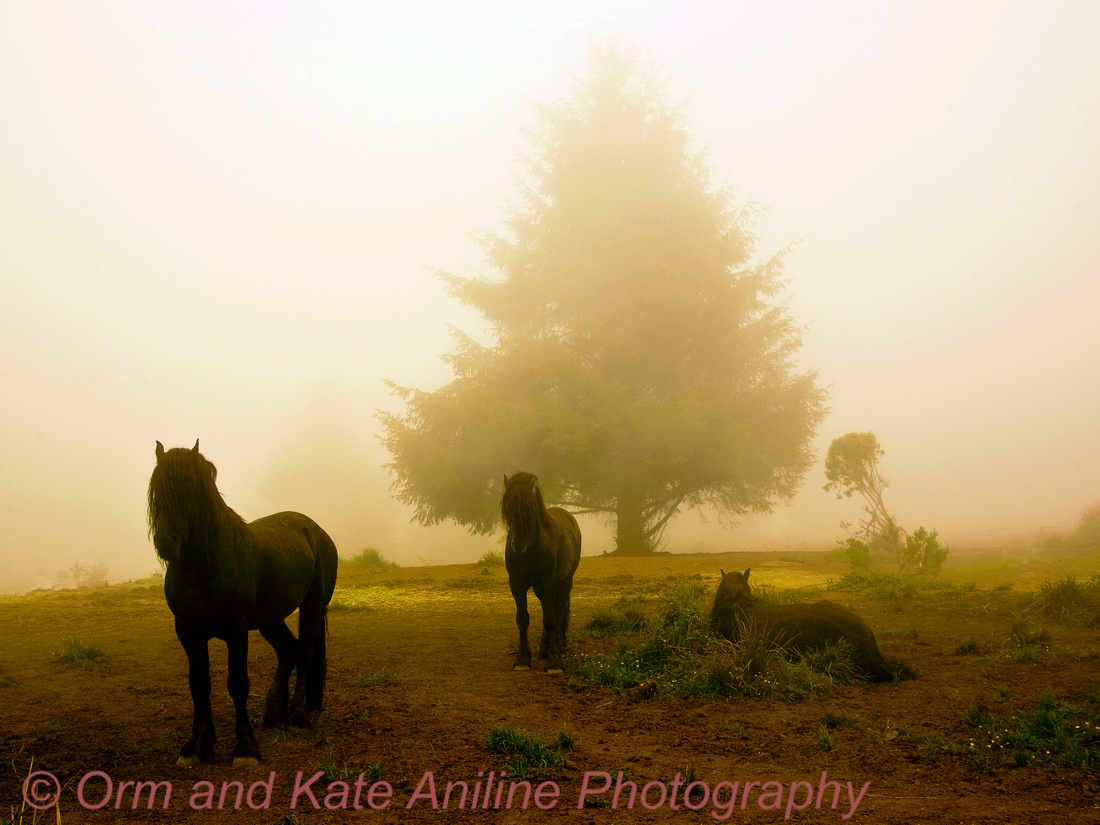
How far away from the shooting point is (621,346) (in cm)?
2272

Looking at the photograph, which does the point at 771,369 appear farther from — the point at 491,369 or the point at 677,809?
the point at 677,809

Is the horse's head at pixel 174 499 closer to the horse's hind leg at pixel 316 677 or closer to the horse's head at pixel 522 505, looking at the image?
the horse's hind leg at pixel 316 677

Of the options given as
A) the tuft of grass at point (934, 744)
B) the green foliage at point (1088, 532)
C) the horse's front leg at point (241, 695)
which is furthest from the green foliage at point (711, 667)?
the green foliage at point (1088, 532)

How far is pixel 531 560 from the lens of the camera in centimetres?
718

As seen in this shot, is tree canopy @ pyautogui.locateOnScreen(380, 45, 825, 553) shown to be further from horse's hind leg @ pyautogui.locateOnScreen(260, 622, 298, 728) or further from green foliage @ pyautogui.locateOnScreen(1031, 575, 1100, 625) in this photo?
horse's hind leg @ pyautogui.locateOnScreen(260, 622, 298, 728)

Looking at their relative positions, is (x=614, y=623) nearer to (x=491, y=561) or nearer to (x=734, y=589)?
(x=734, y=589)

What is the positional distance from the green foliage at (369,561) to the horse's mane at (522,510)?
1486 cm

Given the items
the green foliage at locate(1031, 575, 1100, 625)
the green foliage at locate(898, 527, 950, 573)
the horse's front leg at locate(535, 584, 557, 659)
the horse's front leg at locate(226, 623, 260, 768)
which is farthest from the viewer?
the green foliage at locate(898, 527, 950, 573)

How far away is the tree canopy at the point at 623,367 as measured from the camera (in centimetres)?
2108

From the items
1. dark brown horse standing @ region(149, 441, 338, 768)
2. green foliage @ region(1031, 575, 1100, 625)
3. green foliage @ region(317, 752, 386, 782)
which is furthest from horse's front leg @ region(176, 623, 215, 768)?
green foliage @ region(1031, 575, 1100, 625)

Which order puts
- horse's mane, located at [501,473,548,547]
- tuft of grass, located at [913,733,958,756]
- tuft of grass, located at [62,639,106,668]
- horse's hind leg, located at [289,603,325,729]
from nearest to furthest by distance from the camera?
tuft of grass, located at [913,733,958,756] < horse's hind leg, located at [289,603,325,729] < horse's mane, located at [501,473,548,547] < tuft of grass, located at [62,639,106,668]

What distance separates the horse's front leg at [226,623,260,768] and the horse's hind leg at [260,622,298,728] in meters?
0.57

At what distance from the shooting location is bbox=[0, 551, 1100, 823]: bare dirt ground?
364 cm

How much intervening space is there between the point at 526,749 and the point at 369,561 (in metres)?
18.2
